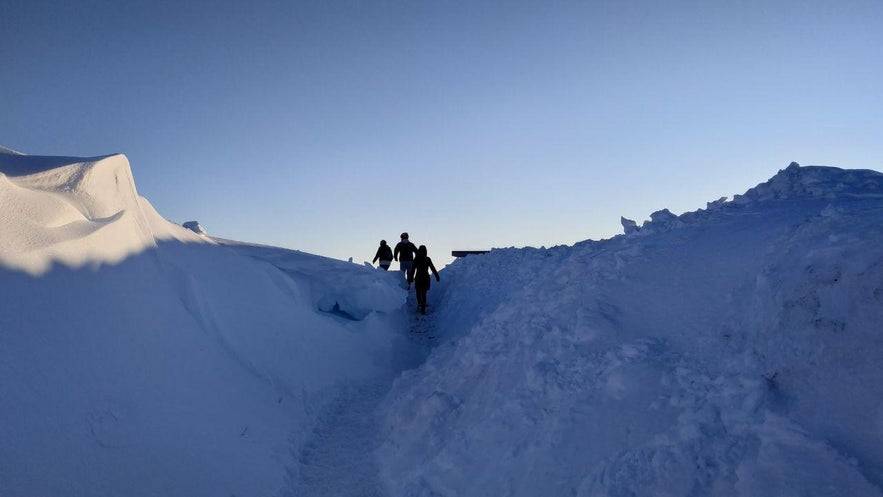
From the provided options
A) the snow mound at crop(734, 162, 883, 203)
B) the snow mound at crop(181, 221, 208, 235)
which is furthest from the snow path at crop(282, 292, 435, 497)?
the snow mound at crop(181, 221, 208, 235)

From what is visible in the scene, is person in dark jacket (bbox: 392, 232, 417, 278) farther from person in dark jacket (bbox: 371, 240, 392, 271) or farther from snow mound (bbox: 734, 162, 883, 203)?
snow mound (bbox: 734, 162, 883, 203)

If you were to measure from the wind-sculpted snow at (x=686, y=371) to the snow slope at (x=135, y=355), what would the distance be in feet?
4.65

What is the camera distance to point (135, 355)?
5.28m

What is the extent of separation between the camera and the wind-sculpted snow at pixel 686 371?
312 cm

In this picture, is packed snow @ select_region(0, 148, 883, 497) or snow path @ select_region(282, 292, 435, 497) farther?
snow path @ select_region(282, 292, 435, 497)

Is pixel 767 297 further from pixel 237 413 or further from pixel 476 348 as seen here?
pixel 237 413

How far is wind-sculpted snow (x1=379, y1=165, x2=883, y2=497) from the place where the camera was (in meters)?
3.12

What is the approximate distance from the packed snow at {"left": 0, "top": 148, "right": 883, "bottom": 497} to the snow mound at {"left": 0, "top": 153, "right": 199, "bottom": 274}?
28 millimetres

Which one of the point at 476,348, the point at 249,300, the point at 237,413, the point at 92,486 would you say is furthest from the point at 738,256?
the point at 249,300

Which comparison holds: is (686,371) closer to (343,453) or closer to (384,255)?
(343,453)

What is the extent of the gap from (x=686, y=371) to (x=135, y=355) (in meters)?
5.06

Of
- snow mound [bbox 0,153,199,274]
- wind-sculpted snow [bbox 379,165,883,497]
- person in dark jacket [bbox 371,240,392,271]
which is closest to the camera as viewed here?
wind-sculpted snow [bbox 379,165,883,497]

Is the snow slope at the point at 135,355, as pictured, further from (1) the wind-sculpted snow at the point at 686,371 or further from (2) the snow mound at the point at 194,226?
(2) the snow mound at the point at 194,226

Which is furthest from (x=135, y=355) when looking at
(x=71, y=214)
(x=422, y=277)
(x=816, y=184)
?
(x=816, y=184)
